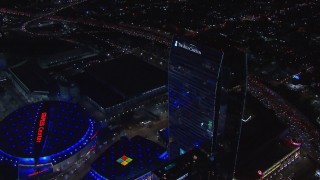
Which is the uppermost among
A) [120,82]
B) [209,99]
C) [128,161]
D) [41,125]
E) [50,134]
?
[209,99]

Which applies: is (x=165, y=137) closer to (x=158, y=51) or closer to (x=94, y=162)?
(x=94, y=162)

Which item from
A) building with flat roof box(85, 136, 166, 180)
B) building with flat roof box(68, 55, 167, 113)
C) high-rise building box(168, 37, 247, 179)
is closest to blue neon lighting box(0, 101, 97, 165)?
building with flat roof box(85, 136, 166, 180)

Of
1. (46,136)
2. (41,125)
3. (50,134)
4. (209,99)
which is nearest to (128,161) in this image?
(50,134)

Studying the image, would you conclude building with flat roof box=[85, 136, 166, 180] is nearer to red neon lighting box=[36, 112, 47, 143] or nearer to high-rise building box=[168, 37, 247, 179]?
high-rise building box=[168, 37, 247, 179]

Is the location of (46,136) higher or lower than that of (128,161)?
higher

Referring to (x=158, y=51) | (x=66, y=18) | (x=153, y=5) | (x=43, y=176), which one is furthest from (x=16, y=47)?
(x=153, y=5)

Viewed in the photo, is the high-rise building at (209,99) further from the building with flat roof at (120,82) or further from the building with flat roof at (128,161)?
the building with flat roof at (120,82)

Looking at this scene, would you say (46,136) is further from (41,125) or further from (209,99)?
(209,99)
